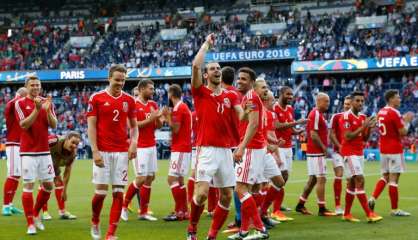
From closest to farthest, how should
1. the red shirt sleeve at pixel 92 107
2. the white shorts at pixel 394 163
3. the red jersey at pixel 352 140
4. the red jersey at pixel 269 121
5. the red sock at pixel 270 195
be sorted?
the red shirt sleeve at pixel 92 107 < the red jersey at pixel 269 121 < the red sock at pixel 270 195 < the red jersey at pixel 352 140 < the white shorts at pixel 394 163

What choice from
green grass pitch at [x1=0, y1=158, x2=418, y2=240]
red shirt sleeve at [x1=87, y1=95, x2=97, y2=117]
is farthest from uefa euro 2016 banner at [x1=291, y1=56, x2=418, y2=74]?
red shirt sleeve at [x1=87, y1=95, x2=97, y2=117]

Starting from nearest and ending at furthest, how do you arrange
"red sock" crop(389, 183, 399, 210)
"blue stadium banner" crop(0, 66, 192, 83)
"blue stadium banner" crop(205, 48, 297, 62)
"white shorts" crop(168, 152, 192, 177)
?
"white shorts" crop(168, 152, 192, 177), "red sock" crop(389, 183, 399, 210), "blue stadium banner" crop(205, 48, 297, 62), "blue stadium banner" crop(0, 66, 192, 83)

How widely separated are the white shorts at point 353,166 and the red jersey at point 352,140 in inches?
3.9

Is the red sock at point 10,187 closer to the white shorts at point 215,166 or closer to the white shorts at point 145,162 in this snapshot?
the white shorts at point 145,162

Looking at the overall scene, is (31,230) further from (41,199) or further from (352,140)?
(352,140)

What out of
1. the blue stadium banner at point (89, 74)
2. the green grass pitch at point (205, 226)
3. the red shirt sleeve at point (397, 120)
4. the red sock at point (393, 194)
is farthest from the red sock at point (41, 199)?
the blue stadium banner at point (89, 74)

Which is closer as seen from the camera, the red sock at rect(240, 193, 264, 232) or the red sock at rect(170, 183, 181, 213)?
the red sock at rect(240, 193, 264, 232)

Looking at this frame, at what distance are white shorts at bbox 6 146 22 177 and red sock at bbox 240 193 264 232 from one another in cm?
569

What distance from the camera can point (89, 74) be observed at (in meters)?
54.4

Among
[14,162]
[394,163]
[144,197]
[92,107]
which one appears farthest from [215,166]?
[14,162]

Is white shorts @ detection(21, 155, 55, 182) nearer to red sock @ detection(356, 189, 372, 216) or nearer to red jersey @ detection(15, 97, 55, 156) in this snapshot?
red jersey @ detection(15, 97, 55, 156)

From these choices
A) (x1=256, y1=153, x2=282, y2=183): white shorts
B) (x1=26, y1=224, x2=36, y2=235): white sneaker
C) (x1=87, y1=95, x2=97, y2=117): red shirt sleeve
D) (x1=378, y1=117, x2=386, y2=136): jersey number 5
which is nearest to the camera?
(x1=87, y1=95, x2=97, y2=117): red shirt sleeve

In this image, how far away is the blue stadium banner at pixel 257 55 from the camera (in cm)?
4812

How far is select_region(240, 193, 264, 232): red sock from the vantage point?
1041 centimetres
